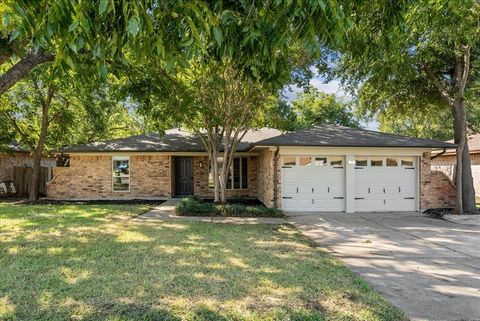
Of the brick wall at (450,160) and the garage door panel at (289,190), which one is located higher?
the brick wall at (450,160)

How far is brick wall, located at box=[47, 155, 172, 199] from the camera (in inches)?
650

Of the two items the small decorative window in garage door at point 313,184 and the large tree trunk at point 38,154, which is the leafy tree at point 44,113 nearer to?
the large tree trunk at point 38,154

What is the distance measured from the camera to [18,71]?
22.9ft

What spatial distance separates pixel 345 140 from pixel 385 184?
2.34 metres

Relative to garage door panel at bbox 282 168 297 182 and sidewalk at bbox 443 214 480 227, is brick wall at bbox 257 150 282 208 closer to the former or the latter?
garage door panel at bbox 282 168 297 182

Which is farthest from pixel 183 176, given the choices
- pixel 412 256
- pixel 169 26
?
pixel 169 26

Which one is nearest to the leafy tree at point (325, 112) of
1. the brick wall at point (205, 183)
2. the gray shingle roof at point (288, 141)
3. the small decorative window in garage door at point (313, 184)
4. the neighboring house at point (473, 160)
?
the neighboring house at point (473, 160)

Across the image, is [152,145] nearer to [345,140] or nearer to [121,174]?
[121,174]

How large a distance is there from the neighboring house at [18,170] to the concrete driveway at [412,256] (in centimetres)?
1449

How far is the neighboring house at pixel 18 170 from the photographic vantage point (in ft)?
60.7

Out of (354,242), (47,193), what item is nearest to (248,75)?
(354,242)

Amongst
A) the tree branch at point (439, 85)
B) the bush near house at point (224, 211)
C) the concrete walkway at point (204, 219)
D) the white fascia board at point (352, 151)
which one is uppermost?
the tree branch at point (439, 85)

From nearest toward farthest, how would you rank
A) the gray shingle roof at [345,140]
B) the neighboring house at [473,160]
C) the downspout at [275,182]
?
the gray shingle roof at [345,140] → the downspout at [275,182] → the neighboring house at [473,160]

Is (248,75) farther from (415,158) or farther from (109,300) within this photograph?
(415,158)
